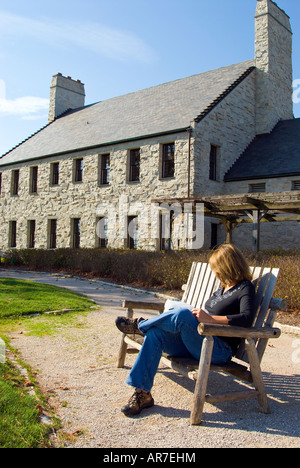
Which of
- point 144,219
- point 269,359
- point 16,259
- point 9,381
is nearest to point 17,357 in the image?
point 9,381

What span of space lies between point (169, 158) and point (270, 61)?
297 inches

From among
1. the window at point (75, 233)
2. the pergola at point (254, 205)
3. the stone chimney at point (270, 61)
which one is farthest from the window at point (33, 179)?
the stone chimney at point (270, 61)

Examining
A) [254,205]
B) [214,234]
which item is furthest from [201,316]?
[214,234]

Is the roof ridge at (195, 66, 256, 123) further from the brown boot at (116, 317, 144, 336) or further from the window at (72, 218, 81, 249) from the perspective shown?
the brown boot at (116, 317, 144, 336)

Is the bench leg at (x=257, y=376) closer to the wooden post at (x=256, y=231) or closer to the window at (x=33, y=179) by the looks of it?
the wooden post at (x=256, y=231)

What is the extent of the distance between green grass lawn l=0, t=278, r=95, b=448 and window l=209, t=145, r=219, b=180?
11378 millimetres

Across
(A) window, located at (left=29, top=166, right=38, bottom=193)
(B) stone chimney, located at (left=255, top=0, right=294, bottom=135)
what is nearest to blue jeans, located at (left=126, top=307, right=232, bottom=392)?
(B) stone chimney, located at (left=255, top=0, right=294, bottom=135)

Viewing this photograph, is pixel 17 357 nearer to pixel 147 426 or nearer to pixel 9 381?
pixel 9 381

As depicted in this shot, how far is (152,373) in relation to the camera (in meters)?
3.59

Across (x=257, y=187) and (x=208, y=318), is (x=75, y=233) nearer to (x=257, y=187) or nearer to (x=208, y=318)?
(x=257, y=187)

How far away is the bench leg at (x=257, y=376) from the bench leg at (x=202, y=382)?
39 centimetres

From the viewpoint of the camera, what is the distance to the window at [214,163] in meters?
19.6

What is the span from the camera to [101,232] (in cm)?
2139
